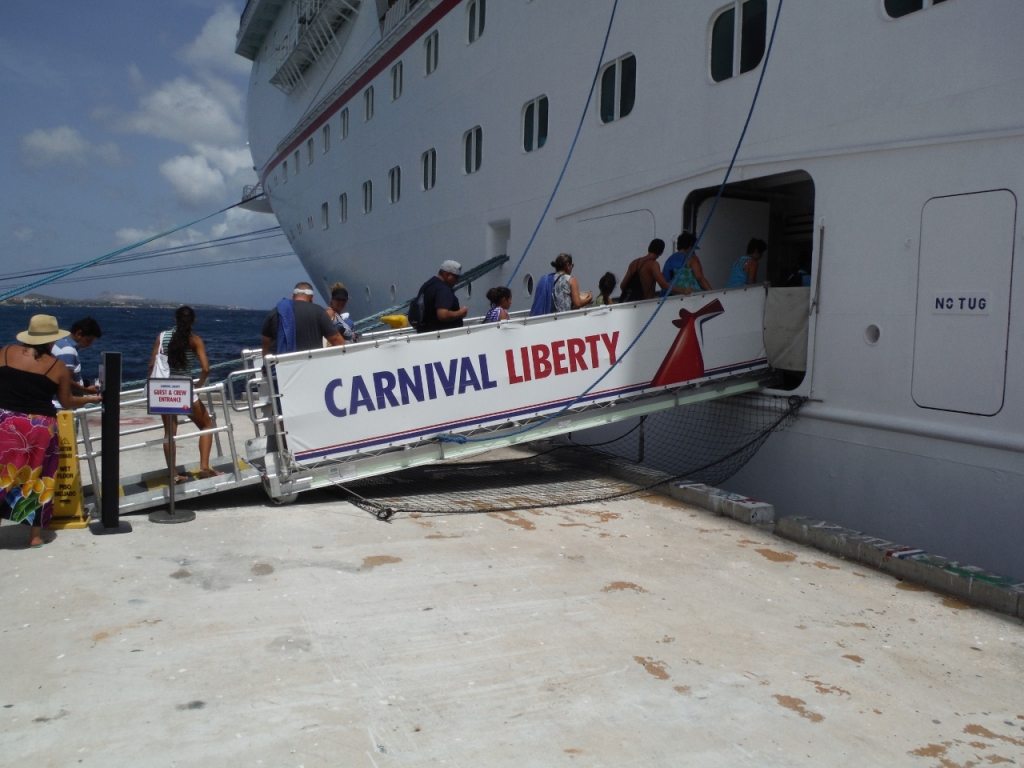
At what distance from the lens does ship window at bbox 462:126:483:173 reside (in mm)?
11961

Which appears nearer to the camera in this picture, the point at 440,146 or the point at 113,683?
the point at 113,683

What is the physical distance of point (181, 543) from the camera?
15.9ft

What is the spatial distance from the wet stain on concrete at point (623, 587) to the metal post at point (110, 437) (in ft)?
10.1

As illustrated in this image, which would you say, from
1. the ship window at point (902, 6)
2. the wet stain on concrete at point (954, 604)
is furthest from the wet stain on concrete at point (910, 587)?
the ship window at point (902, 6)

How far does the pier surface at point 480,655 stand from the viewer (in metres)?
2.71

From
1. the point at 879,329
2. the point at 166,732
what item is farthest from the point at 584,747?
the point at 879,329

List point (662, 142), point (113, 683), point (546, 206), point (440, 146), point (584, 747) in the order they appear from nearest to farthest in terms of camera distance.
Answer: point (584, 747)
point (113, 683)
point (662, 142)
point (546, 206)
point (440, 146)

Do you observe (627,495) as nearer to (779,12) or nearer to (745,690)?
(745,690)

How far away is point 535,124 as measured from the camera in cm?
1046

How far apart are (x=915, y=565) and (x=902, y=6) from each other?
407 centimetres

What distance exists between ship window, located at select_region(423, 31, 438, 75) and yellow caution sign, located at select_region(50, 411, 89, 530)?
10190mm

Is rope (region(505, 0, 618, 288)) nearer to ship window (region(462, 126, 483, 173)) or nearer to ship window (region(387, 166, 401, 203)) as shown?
ship window (region(462, 126, 483, 173))

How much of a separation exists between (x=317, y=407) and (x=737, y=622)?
3.25 meters

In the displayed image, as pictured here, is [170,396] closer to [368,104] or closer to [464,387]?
[464,387]
